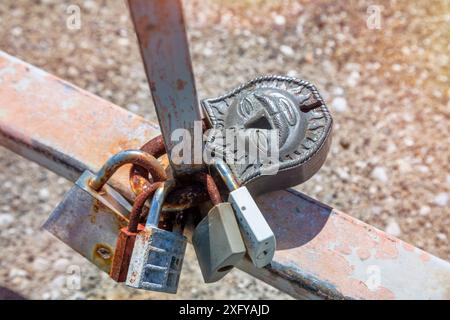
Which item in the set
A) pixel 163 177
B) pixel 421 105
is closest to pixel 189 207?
pixel 163 177

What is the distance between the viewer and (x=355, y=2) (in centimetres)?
223

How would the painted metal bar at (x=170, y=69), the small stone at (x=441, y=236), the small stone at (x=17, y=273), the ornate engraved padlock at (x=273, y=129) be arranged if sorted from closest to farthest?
the painted metal bar at (x=170, y=69), the ornate engraved padlock at (x=273, y=129), the small stone at (x=17, y=273), the small stone at (x=441, y=236)

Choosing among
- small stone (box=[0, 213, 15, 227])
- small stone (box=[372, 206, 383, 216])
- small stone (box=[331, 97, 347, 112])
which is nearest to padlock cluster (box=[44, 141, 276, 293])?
small stone (box=[0, 213, 15, 227])

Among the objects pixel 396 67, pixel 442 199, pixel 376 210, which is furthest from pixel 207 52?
pixel 442 199

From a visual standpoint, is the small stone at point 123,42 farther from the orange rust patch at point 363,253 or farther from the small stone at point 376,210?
the orange rust patch at point 363,253

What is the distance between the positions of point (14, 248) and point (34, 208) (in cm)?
13

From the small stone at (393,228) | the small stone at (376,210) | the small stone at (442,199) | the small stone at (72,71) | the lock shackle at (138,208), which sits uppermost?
the small stone at (72,71)

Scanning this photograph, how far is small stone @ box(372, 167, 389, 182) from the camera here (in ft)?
6.13

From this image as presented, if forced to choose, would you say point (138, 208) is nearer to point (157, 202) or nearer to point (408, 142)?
point (157, 202)

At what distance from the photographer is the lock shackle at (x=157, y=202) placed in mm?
935

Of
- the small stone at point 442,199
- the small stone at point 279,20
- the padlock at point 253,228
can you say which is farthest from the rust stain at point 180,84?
the small stone at point 279,20

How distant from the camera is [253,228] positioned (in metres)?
0.87

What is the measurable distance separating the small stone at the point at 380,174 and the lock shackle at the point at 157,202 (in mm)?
1039

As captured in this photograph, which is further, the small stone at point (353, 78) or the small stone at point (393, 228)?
the small stone at point (353, 78)
